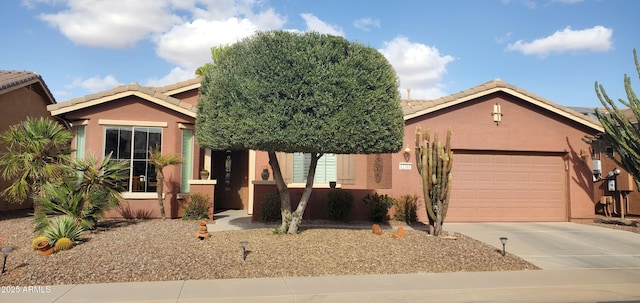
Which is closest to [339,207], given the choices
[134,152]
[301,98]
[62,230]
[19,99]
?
[301,98]

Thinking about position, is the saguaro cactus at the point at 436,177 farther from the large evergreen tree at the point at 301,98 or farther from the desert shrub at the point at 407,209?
the desert shrub at the point at 407,209

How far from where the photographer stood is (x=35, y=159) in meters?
10.7

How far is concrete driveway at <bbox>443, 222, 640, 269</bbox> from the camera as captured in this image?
893 centimetres

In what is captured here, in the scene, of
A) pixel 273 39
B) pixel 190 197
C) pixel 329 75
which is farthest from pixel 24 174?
pixel 329 75

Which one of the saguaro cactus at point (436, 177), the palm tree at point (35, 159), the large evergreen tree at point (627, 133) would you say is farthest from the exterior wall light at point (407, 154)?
the palm tree at point (35, 159)

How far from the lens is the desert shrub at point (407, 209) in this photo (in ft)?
43.5

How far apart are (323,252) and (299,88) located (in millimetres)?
3324

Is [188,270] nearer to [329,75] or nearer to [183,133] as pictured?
[329,75]

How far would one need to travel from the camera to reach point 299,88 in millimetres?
8930

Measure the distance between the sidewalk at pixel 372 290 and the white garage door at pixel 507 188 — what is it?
6.21 metres

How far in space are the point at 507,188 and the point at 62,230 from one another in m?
12.4

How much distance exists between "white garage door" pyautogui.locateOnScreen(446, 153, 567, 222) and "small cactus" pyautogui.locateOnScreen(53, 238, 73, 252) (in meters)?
10.4

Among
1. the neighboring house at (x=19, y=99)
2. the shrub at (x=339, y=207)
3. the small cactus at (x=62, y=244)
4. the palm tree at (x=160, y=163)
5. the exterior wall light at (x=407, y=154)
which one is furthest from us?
the neighboring house at (x=19, y=99)

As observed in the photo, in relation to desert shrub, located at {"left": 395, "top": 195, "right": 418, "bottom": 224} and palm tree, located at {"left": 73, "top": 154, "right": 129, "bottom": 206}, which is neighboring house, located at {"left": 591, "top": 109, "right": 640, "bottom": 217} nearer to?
desert shrub, located at {"left": 395, "top": 195, "right": 418, "bottom": 224}
